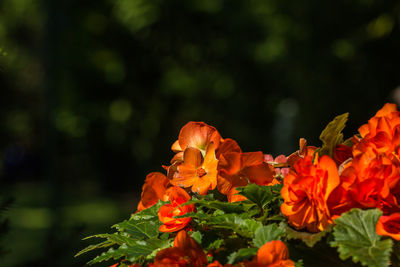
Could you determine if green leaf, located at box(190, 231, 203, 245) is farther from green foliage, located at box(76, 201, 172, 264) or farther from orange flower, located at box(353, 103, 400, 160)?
orange flower, located at box(353, 103, 400, 160)

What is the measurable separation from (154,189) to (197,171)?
0.51 ft

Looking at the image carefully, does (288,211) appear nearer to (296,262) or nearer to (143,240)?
(296,262)

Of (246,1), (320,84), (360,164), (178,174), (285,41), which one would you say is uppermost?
(246,1)

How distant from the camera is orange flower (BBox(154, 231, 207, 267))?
1.02m

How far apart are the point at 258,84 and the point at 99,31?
4299 millimetres

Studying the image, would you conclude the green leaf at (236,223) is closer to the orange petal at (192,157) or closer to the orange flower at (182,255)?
the orange flower at (182,255)

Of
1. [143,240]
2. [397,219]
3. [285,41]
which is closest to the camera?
[397,219]

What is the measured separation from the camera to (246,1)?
1332 centimetres

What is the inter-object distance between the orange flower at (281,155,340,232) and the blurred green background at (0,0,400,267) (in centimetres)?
845

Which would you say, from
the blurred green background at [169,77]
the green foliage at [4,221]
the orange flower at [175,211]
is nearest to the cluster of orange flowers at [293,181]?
the orange flower at [175,211]

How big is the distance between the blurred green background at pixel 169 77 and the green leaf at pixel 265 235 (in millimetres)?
8476

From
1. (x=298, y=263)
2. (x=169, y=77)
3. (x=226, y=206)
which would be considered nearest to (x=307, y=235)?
(x=298, y=263)

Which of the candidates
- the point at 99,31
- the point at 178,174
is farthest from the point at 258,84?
the point at 178,174

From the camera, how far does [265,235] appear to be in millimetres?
1021
